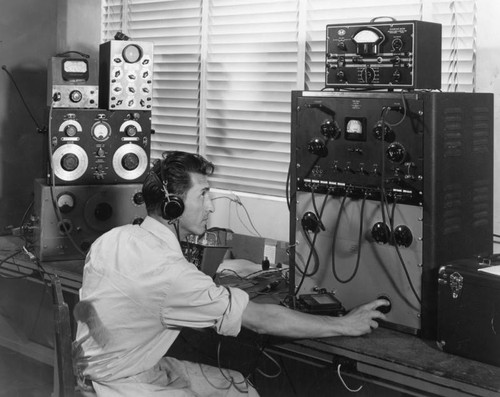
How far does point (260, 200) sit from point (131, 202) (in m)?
0.61

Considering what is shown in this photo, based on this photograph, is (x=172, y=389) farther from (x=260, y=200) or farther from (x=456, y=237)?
(x=260, y=200)

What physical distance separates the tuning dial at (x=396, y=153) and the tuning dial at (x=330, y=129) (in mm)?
209

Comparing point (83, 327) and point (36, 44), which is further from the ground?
point (36, 44)

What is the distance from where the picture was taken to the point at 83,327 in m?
2.42

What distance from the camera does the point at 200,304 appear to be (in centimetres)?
227

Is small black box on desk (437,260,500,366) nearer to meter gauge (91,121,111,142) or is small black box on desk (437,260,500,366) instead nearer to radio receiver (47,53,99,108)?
meter gauge (91,121,111,142)

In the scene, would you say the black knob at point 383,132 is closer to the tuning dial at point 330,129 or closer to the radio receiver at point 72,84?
the tuning dial at point 330,129

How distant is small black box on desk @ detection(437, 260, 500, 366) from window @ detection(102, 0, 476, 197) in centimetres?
99

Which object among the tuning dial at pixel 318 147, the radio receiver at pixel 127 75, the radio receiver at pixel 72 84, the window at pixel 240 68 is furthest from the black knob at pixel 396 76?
the radio receiver at pixel 72 84

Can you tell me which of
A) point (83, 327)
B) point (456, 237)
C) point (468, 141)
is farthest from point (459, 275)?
point (83, 327)

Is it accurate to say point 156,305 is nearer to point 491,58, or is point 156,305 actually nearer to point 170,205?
point 170,205

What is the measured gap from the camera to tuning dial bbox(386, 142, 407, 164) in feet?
7.86

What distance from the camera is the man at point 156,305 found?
228cm

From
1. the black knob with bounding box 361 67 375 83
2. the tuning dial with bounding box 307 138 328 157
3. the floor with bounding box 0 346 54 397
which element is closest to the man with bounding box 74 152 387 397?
the tuning dial with bounding box 307 138 328 157
